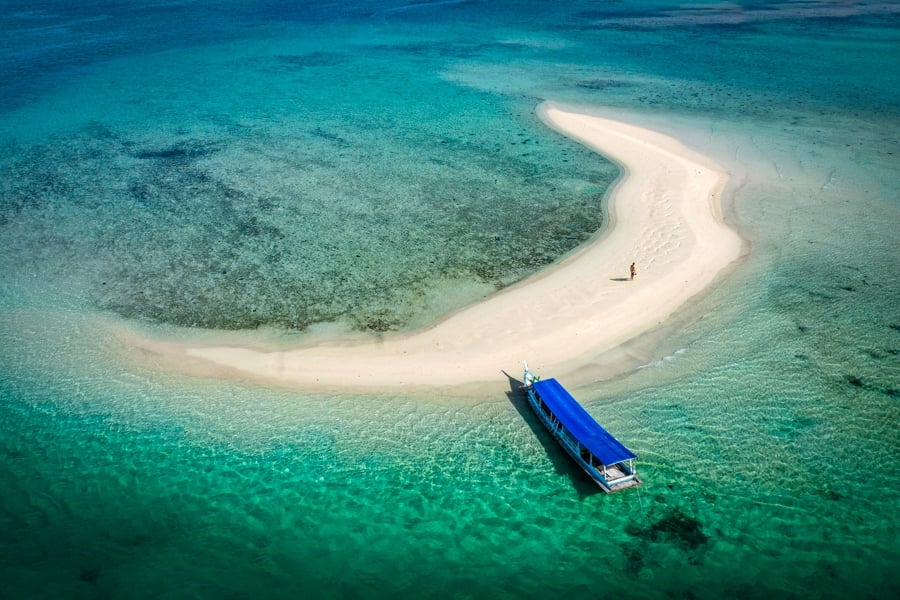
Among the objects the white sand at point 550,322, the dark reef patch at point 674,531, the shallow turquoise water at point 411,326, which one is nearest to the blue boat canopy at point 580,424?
the shallow turquoise water at point 411,326

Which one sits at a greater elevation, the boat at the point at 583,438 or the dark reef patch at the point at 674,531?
the boat at the point at 583,438

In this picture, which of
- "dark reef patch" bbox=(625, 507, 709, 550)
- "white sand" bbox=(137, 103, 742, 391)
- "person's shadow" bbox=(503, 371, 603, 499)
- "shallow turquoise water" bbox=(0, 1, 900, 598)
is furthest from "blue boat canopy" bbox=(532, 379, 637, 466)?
"white sand" bbox=(137, 103, 742, 391)

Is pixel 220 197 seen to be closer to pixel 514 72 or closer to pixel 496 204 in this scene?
pixel 496 204

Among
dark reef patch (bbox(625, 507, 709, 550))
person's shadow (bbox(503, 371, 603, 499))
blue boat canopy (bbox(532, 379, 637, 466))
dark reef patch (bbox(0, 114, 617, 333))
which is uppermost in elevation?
dark reef patch (bbox(0, 114, 617, 333))

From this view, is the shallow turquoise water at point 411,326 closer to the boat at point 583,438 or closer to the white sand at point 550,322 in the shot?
the boat at point 583,438

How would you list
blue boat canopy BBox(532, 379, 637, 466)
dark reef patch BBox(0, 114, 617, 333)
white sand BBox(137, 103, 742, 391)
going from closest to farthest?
blue boat canopy BBox(532, 379, 637, 466)
white sand BBox(137, 103, 742, 391)
dark reef patch BBox(0, 114, 617, 333)

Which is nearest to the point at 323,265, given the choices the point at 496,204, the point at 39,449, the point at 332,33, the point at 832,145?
the point at 496,204

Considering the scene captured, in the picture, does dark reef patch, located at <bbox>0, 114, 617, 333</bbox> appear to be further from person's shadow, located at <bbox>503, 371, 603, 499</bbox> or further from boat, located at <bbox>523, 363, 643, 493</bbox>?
boat, located at <bbox>523, 363, 643, 493</bbox>
